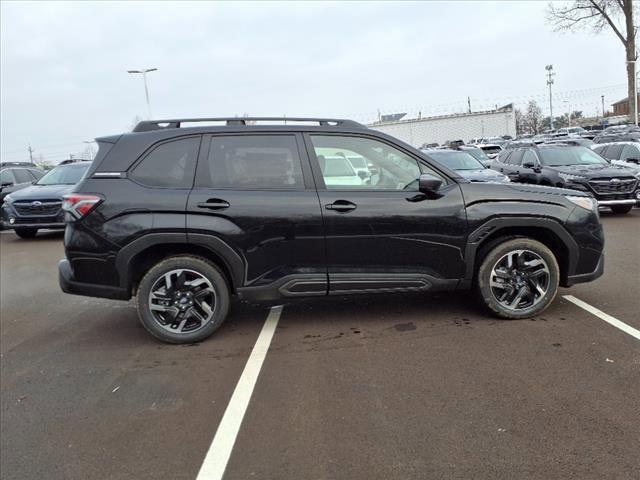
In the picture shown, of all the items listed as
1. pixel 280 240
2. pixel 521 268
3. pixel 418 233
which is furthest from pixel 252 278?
pixel 521 268

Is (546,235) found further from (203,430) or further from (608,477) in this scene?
(203,430)

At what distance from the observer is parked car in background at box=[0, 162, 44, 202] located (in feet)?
45.0

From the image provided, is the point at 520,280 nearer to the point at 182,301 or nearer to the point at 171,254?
Answer: the point at 182,301

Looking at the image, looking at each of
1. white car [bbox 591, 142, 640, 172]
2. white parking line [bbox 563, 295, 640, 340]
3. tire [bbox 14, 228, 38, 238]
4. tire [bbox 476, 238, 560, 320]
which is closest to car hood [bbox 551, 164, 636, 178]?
white car [bbox 591, 142, 640, 172]

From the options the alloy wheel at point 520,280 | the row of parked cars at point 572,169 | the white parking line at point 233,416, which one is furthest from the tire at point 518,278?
the row of parked cars at point 572,169

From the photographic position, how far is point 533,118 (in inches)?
3509

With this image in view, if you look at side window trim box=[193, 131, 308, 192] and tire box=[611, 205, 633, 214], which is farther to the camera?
tire box=[611, 205, 633, 214]

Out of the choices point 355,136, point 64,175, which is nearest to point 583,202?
point 355,136

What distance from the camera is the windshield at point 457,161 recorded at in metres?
12.8

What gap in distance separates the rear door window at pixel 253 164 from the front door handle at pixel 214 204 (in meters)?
0.16

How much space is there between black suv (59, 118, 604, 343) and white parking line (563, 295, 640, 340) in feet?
1.25

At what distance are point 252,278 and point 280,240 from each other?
1.37ft

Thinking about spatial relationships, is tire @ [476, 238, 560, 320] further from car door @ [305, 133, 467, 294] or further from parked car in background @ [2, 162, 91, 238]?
parked car in background @ [2, 162, 91, 238]

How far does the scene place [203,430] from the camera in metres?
3.28
